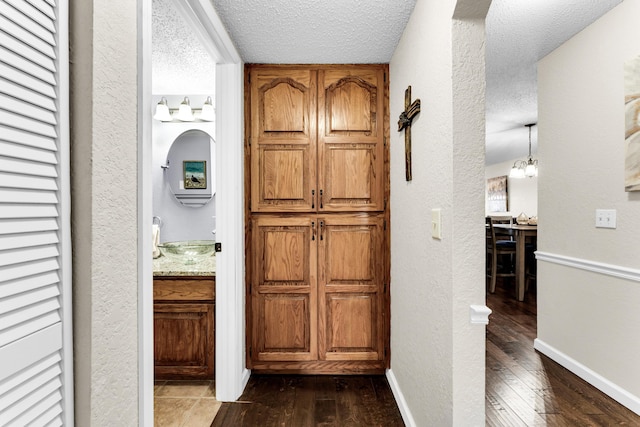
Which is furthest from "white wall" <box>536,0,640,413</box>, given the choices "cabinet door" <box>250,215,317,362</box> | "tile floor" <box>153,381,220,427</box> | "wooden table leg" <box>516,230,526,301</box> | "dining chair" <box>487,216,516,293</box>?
"tile floor" <box>153,381,220,427</box>

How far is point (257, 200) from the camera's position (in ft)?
8.25

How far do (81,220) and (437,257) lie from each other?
130 centimetres

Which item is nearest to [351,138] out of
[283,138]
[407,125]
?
[283,138]

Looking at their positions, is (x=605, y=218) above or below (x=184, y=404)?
above

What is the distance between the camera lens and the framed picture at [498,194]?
328 inches

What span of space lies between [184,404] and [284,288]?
3.16 feet

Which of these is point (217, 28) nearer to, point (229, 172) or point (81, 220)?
point (229, 172)

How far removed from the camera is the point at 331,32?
207 centimetres

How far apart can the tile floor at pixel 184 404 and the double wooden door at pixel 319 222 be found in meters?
0.38

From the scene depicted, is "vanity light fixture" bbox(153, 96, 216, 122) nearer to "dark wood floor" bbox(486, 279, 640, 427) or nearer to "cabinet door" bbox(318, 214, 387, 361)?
"cabinet door" bbox(318, 214, 387, 361)

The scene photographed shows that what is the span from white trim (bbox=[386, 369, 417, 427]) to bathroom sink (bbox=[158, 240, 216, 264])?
163cm

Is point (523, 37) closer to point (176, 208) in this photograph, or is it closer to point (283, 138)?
point (283, 138)

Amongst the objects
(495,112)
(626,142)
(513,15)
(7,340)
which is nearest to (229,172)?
(7,340)

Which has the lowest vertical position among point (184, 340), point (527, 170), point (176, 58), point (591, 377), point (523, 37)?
point (591, 377)
